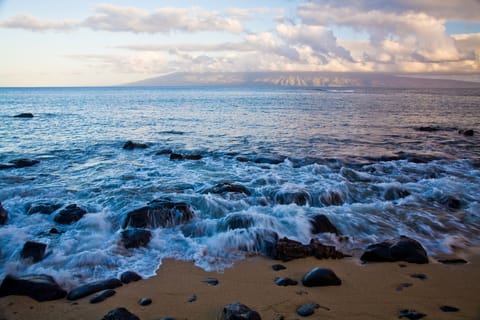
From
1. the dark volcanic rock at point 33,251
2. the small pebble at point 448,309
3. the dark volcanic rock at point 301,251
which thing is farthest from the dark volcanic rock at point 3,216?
the small pebble at point 448,309

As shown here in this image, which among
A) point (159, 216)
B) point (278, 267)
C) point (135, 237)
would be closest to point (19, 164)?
point (159, 216)

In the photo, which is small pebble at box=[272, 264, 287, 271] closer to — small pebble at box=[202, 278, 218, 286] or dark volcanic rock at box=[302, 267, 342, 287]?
dark volcanic rock at box=[302, 267, 342, 287]

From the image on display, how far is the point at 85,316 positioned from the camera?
479cm

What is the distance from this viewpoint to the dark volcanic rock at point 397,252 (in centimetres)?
647

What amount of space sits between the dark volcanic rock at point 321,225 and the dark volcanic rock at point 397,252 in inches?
48.0

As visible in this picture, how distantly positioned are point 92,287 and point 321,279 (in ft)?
11.7

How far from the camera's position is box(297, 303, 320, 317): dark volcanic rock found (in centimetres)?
471

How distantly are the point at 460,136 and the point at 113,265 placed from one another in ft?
77.5

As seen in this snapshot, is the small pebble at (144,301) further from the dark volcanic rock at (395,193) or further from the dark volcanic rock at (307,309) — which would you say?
the dark volcanic rock at (395,193)

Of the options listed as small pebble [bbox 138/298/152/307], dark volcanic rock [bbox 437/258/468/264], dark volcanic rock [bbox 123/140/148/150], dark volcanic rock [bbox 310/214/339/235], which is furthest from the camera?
dark volcanic rock [bbox 123/140/148/150]

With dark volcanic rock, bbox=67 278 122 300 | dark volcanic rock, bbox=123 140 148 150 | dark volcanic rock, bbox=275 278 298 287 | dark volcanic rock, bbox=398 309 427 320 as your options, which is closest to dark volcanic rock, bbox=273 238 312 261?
dark volcanic rock, bbox=275 278 298 287

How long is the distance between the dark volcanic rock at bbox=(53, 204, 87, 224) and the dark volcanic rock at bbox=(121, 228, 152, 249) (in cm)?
175

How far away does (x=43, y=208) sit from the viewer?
Result: 916 cm

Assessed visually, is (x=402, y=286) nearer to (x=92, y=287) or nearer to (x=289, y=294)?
(x=289, y=294)
